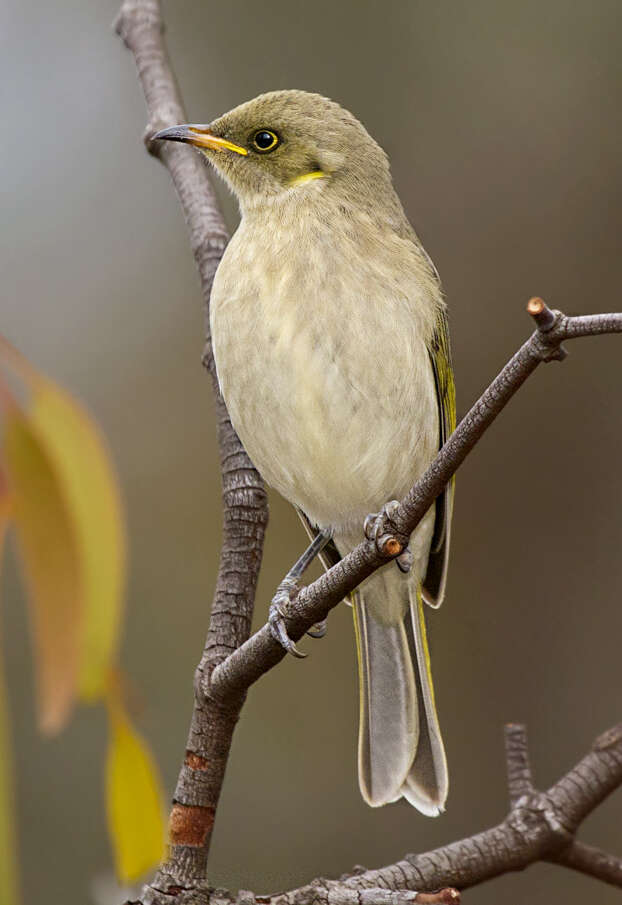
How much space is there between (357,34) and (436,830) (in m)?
3.24

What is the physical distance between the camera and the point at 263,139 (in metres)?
2.98

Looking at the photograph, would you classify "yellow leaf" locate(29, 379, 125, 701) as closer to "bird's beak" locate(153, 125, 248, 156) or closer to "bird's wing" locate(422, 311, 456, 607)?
"bird's wing" locate(422, 311, 456, 607)

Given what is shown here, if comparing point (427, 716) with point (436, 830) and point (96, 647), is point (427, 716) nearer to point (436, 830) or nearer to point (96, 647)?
point (436, 830)

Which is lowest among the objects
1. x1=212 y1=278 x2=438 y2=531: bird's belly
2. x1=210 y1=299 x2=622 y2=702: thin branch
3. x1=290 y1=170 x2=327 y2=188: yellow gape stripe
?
x1=210 y1=299 x2=622 y2=702: thin branch

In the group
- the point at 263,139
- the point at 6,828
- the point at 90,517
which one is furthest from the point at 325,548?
the point at 6,828

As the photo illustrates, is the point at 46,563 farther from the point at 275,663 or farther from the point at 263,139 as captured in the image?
the point at 263,139

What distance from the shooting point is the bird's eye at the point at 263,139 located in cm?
297

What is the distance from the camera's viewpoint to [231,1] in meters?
5.12

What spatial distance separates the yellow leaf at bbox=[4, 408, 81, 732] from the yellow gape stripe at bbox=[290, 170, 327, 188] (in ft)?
6.86

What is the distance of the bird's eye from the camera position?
2973 millimetres

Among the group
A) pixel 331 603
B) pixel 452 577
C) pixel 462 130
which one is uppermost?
pixel 462 130

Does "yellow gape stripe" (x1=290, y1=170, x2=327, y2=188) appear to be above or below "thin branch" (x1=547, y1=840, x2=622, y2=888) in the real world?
above

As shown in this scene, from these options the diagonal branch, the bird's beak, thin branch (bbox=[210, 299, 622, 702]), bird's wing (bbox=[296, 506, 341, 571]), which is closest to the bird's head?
the bird's beak

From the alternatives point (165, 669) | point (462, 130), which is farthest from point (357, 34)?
point (165, 669)
